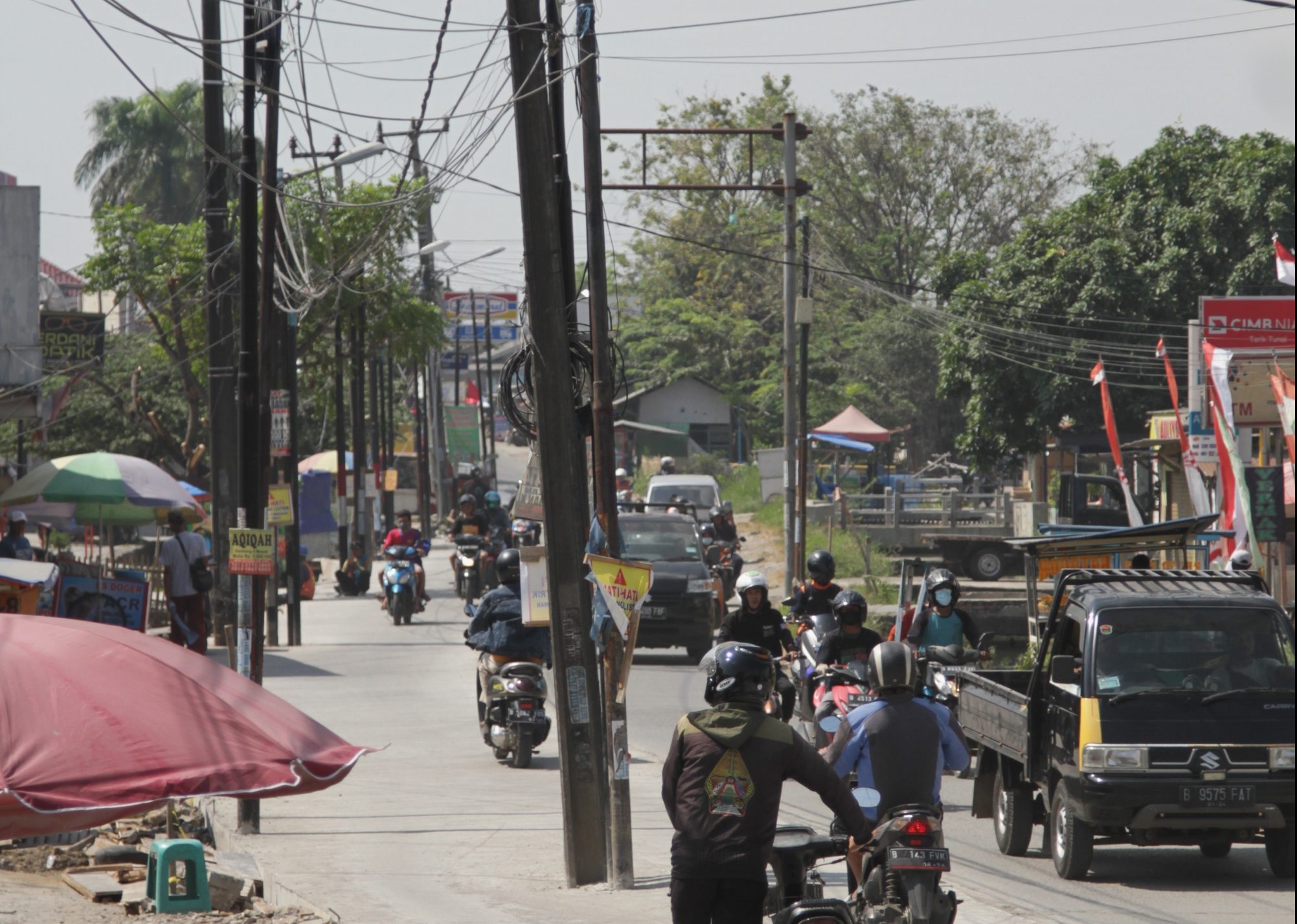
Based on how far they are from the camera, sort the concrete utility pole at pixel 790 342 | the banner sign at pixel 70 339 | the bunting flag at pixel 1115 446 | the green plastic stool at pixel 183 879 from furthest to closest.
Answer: the concrete utility pole at pixel 790 342 < the banner sign at pixel 70 339 < the bunting flag at pixel 1115 446 < the green plastic stool at pixel 183 879

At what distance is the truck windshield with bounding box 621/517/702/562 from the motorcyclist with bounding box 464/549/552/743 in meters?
8.82

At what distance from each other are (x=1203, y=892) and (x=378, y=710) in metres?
10.1

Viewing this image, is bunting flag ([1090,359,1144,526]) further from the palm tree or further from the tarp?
the palm tree

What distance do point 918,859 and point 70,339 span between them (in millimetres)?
20579

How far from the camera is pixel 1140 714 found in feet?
29.5

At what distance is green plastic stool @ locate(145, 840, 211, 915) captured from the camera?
8.98 m

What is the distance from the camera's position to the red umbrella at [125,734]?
20.4ft

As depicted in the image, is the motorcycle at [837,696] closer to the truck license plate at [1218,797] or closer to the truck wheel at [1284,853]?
the truck license plate at [1218,797]

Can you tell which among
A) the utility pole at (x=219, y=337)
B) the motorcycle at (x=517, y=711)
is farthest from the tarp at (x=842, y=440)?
the motorcycle at (x=517, y=711)

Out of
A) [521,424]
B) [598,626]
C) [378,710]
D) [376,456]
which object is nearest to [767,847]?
[598,626]

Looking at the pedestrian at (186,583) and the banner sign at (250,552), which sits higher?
the banner sign at (250,552)

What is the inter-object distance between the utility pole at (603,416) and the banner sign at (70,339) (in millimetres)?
15667

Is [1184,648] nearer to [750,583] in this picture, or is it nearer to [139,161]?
[750,583]

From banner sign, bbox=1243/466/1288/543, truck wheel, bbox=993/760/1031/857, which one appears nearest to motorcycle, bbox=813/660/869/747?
truck wheel, bbox=993/760/1031/857
